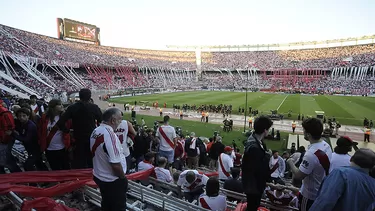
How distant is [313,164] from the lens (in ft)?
10.6

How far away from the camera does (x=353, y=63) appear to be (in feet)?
224

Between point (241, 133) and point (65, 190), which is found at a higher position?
point (65, 190)

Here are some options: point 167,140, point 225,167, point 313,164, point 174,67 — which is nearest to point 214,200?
point 313,164

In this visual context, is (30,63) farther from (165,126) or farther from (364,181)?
(364,181)

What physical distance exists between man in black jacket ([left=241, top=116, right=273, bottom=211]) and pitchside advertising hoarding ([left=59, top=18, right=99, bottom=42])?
244 feet

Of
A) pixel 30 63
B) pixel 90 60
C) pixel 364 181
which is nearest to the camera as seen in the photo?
pixel 364 181

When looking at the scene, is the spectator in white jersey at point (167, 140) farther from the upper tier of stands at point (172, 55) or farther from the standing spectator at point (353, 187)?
the upper tier of stands at point (172, 55)

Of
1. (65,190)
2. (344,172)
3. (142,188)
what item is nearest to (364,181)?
(344,172)

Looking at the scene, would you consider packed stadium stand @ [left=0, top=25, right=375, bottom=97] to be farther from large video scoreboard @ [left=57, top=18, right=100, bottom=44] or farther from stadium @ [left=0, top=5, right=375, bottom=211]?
large video scoreboard @ [left=57, top=18, right=100, bottom=44]

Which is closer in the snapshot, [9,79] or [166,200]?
[166,200]

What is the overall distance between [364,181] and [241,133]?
17775 millimetres

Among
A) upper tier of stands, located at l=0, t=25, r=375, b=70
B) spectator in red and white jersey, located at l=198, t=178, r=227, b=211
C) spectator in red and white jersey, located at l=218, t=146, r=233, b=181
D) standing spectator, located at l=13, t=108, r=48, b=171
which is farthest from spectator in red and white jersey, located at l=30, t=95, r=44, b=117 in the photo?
upper tier of stands, located at l=0, t=25, r=375, b=70

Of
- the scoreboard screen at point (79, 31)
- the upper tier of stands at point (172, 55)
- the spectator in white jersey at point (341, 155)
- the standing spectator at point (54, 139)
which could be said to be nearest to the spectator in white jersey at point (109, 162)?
the standing spectator at point (54, 139)

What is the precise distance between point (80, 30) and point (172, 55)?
37.8 meters
